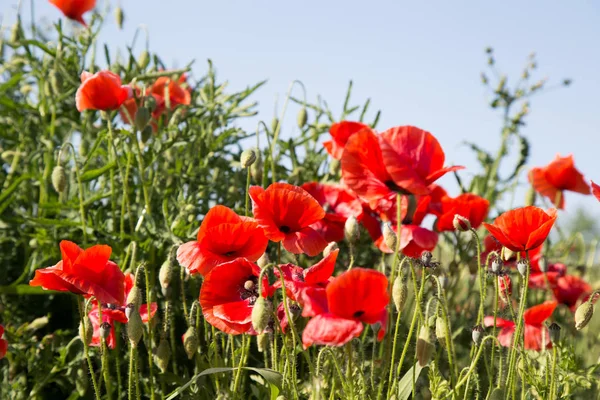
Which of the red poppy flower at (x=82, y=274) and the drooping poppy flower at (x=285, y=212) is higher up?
the drooping poppy flower at (x=285, y=212)

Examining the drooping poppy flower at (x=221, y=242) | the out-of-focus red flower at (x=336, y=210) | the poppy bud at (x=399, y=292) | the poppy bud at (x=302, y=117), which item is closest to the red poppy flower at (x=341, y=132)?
→ the out-of-focus red flower at (x=336, y=210)

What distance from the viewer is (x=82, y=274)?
5.02 feet

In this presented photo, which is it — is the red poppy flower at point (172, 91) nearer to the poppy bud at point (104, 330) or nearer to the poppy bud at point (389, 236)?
the poppy bud at point (104, 330)

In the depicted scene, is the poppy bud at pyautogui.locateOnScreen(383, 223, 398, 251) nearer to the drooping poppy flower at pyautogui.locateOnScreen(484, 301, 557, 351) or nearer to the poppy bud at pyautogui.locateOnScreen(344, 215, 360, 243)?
the poppy bud at pyautogui.locateOnScreen(344, 215, 360, 243)

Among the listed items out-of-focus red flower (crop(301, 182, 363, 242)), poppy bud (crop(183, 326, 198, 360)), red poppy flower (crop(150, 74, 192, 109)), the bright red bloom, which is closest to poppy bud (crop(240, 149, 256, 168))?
poppy bud (crop(183, 326, 198, 360))

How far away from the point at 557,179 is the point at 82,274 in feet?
6.07

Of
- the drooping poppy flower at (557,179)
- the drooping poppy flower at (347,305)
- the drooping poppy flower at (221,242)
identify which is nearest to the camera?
the drooping poppy flower at (347,305)

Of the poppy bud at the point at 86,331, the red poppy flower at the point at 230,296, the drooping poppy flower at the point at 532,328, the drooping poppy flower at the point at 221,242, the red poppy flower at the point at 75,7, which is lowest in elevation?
the drooping poppy flower at the point at 532,328

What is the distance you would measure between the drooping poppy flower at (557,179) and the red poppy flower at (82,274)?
1769 millimetres

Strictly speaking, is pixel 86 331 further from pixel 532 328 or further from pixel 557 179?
pixel 557 179

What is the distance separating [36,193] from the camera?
284 centimetres

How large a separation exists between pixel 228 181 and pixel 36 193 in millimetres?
734

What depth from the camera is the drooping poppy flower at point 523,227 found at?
4.82ft

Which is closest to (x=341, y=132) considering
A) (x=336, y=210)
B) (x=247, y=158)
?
(x=336, y=210)
